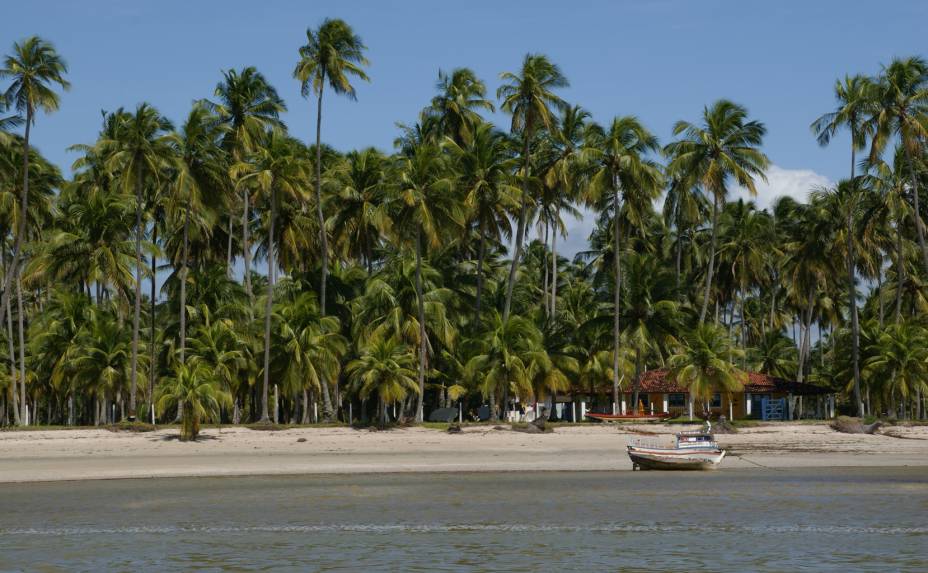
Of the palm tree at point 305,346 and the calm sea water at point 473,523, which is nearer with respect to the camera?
the calm sea water at point 473,523

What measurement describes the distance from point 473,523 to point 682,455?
14639 millimetres

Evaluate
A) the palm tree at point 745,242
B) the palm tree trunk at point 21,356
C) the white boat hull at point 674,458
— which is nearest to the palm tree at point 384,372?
the white boat hull at point 674,458

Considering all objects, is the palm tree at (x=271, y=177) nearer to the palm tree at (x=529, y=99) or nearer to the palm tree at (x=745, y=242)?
the palm tree at (x=529, y=99)

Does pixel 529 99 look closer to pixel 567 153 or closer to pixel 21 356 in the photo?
pixel 567 153

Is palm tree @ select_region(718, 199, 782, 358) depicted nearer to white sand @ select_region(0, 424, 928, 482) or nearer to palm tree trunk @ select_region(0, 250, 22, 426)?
white sand @ select_region(0, 424, 928, 482)

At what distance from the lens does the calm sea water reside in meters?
19.4

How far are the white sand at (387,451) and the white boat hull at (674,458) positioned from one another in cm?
159

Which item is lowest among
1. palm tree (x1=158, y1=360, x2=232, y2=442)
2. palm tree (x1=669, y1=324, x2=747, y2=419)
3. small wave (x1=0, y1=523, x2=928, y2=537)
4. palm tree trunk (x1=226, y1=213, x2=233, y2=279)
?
small wave (x1=0, y1=523, x2=928, y2=537)

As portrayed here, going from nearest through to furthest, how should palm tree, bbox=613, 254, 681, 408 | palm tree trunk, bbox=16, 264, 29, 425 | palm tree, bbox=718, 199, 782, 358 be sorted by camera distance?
palm tree trunk, bbox=16, 264, 29, 425 → palm tree, bbox=613, 254, 681, 408 → palm tree, bbox=718, 199, 782, 358

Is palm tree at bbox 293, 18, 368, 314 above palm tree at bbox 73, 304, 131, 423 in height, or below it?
above

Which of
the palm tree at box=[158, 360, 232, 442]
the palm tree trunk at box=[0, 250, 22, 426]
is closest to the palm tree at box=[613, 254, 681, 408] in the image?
the palm tree at box=[158, 360, 232, 442]

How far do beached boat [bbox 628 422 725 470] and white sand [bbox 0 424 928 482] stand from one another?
5.25 feet

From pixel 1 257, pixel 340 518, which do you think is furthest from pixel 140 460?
pixel 1 257

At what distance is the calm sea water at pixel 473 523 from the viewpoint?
1936 centimetres
